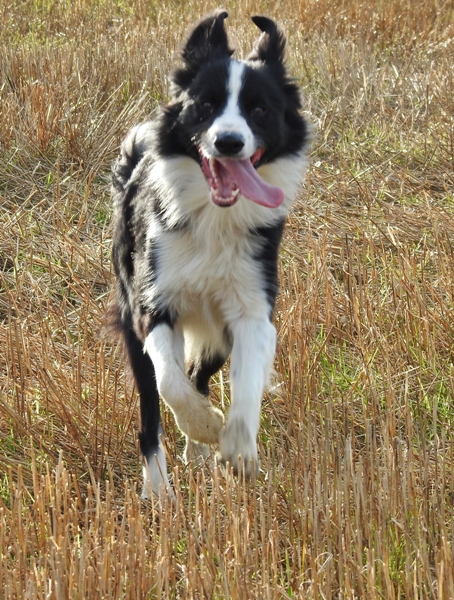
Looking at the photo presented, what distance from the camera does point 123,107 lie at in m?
8.05

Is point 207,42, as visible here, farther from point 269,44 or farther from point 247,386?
point 247,386

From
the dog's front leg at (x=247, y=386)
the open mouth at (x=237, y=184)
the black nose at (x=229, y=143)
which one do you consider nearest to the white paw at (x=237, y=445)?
the dog's front leg at (x=247, y=386)

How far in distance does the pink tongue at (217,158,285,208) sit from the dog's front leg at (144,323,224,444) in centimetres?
70

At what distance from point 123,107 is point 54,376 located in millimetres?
4057

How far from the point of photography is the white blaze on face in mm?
3625

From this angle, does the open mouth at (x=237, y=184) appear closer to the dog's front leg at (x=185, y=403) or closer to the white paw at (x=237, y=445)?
the dog's front leg at (x=185, y=403)

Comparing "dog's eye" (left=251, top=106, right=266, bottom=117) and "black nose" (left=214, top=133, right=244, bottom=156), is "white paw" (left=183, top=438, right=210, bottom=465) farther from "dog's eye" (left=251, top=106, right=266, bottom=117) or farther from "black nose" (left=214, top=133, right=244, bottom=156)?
"dog's eye" (left=251, top=106, right=266, bottom=117)

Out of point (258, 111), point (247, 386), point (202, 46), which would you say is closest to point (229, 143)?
point (258, 111)

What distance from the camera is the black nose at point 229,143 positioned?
3.59 metres

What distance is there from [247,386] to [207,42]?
156 centimetres

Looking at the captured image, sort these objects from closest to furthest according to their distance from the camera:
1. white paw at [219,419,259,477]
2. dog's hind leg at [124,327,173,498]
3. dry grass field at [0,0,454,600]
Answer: dry grass field at [0,0,454,600]
white paw at [219,419,259,477]
dog's hind leg at [124,327,173,498]

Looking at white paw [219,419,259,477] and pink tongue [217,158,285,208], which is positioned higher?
pink tongue [217,158,285,208]

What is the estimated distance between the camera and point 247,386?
361 centimetres

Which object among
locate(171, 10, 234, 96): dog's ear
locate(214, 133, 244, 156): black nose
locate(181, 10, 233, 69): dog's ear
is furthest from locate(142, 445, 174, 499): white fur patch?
locate(181, 10, 233, 69): dog's ear
